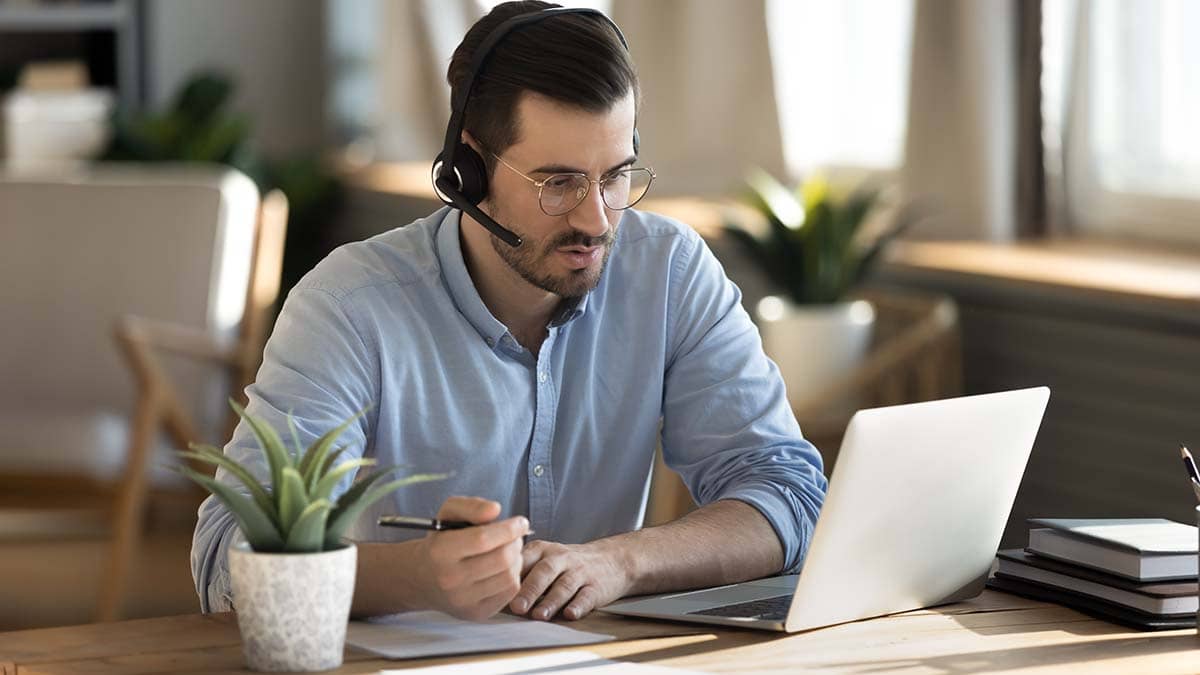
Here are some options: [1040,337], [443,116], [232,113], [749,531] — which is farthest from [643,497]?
[232,113]

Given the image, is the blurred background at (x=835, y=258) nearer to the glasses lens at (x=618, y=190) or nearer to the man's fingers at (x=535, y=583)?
the glasses lens at (x=618, y=190)

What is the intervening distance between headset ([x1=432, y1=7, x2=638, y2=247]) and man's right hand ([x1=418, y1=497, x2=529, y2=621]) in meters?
0.44

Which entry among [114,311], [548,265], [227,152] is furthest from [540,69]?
[227,152]

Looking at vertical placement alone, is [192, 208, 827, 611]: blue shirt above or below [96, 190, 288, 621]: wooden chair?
above

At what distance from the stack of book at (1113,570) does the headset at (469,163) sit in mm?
588

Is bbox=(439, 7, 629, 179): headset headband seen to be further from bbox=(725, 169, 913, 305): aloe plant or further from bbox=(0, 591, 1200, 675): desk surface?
bbox=(725, 169, 913, 305): aloe plant

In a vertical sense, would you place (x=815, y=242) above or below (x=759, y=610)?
above

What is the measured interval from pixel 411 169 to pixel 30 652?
404cm

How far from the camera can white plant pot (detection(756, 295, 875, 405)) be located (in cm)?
311

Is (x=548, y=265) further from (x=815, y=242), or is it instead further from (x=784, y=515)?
(x=815, y=242)

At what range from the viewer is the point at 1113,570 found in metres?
1.55

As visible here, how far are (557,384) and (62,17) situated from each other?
398cm

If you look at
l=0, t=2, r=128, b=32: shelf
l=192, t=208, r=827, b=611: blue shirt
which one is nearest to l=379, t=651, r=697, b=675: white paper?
l=192, t=208, r=827, b=611: blue shirt

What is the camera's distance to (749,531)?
5.69 feet
